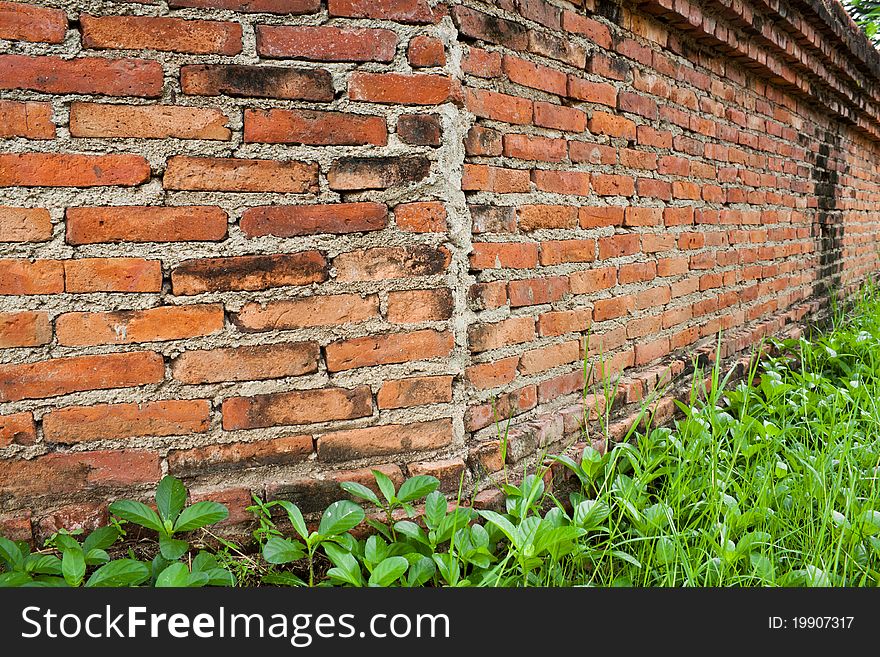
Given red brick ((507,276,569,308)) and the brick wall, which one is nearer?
the brick wall

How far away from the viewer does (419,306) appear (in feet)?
5.44

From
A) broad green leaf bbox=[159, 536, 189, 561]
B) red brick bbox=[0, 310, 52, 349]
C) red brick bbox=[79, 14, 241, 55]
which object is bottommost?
broad green leaf bbox=[159, 536, 189, 561]

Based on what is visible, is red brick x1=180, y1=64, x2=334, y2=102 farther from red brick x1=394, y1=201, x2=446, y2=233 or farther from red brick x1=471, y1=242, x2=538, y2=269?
red brick x1=471, y1=242, x2=538, y2=269

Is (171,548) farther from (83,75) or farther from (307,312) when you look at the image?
(83,75)

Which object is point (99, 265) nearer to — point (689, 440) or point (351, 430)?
point (351, 430)

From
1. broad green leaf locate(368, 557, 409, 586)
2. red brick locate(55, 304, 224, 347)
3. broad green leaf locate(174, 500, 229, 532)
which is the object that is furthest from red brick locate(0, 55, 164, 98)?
broad green leaf locate(368, 557, 409, 586)

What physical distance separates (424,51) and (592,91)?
0.73 metres

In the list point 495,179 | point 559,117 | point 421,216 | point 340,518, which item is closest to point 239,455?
point 340,518

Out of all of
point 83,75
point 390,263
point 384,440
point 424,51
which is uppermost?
point 424,51

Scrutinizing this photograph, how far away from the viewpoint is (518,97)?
6.05 feet

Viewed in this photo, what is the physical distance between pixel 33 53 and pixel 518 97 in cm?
118

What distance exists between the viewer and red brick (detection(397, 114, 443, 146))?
1613 millimetres

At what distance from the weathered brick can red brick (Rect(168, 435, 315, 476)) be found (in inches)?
24.8
